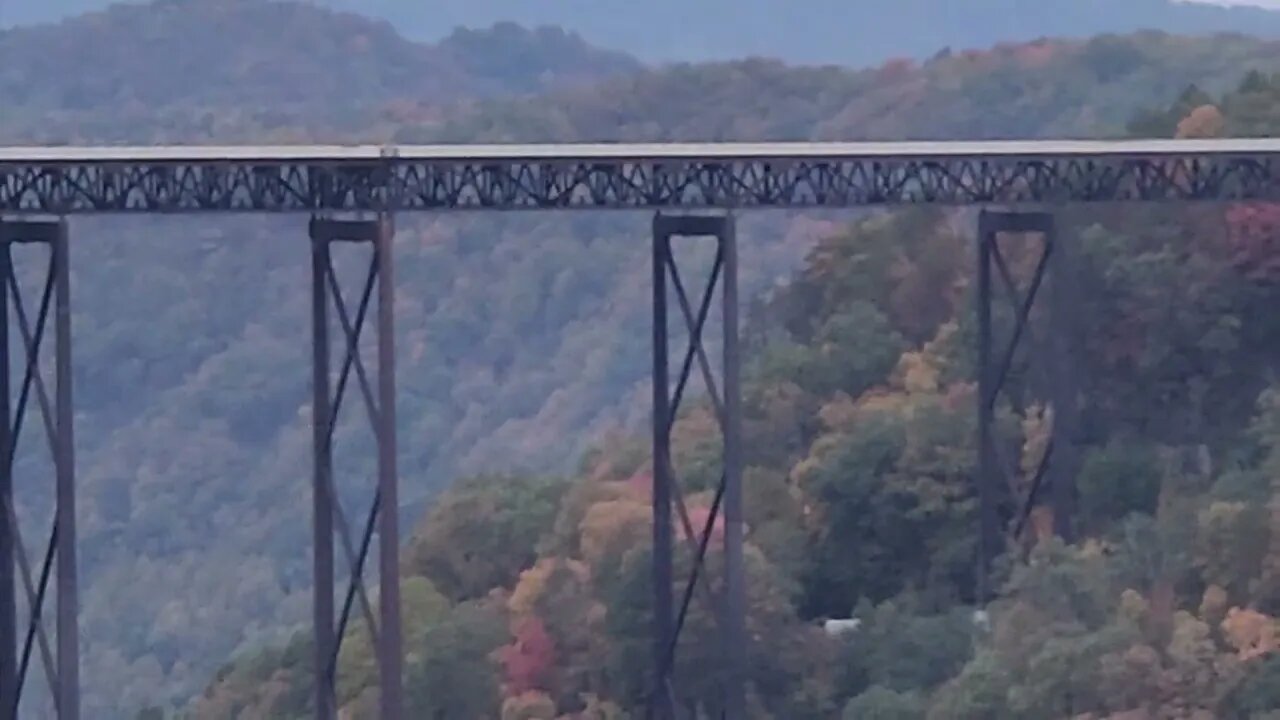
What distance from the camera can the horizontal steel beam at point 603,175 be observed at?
29484 millimetres

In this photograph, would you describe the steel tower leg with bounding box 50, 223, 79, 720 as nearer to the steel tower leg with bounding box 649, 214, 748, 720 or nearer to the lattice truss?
the lattice truss

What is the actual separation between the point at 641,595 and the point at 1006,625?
6.70 metres

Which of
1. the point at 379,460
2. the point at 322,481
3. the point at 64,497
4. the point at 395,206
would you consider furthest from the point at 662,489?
the point at 64,497

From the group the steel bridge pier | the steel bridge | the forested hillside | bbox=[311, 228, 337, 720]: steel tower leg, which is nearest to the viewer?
the steel bridge

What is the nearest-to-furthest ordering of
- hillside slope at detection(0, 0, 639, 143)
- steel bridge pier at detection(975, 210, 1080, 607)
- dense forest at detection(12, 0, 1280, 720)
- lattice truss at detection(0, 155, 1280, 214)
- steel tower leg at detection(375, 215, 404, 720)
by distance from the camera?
lattice truss at detection(0, 155, 1280, 214), steel tower leg at detection(375, 215, 404, 720), steel bridge pier at detection(975, 210, 1080, 607), dense forest at detection(12, 0, 1280, 720), hillside slope at detection(0, 0, 639, 143)

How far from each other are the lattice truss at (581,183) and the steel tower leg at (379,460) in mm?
553

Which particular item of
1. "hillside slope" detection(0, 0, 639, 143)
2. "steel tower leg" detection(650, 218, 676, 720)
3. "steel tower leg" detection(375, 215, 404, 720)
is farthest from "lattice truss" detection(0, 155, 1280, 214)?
"hillside slope" detection(0, 0, 639, 143)

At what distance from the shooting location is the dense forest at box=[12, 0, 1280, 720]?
156 feet

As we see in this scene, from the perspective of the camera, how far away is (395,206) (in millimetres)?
30375

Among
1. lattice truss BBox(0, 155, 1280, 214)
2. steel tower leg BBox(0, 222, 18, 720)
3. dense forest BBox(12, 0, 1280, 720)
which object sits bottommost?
dense forest BBox(12, 0, 1280, 720)

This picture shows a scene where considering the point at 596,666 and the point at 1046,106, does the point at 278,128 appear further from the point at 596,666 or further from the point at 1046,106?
the point at 596,666

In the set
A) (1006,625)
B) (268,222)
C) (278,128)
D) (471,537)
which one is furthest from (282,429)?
(1006,625)

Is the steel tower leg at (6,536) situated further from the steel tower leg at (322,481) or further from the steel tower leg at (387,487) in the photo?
the steel tower leg at (387,487)

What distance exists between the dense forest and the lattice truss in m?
7.09
